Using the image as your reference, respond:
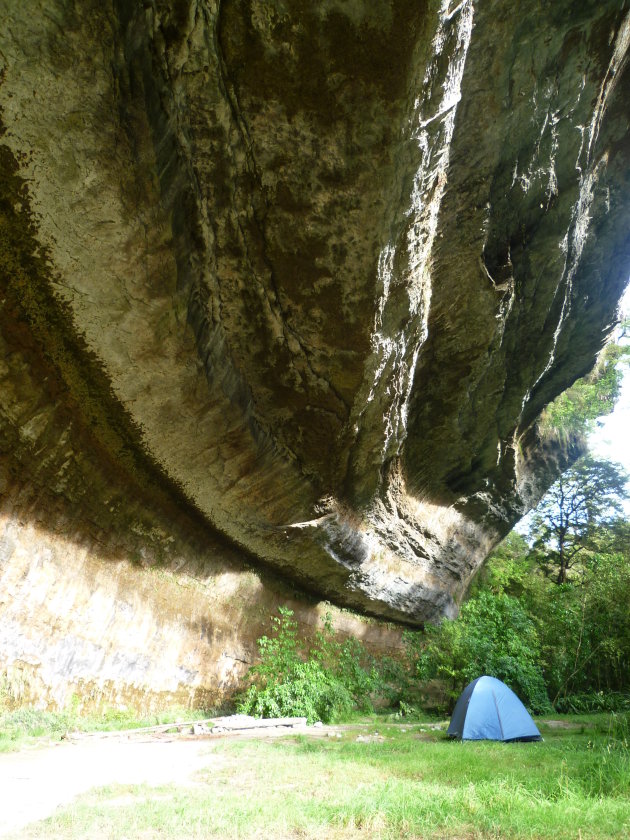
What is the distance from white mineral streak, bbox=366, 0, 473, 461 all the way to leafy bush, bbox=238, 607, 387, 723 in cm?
456

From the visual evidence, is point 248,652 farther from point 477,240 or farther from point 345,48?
point 345,48

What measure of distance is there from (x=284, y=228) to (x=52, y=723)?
6.24 metres

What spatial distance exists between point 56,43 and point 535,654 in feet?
43.6

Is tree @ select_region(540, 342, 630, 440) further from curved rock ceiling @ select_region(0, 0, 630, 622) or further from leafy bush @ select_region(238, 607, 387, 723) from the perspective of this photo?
leafy bush @ select_region(238, 607, 387, 723)

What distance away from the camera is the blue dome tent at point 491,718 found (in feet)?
23.5

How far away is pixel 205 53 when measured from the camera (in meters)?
4.32

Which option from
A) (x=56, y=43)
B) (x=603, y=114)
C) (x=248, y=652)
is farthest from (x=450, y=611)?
(x=56, y=43)

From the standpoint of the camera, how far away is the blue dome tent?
7.17 metres

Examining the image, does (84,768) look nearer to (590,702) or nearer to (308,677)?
(308,677)

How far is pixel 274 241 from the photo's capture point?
18.4 feet

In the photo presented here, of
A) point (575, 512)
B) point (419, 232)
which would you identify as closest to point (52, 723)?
point (419, 232)

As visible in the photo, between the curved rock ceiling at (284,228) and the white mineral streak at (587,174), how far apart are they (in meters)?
0.07

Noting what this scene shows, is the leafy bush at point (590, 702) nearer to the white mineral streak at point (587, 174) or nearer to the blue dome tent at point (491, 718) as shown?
the blue dome tent at point (491, 718)

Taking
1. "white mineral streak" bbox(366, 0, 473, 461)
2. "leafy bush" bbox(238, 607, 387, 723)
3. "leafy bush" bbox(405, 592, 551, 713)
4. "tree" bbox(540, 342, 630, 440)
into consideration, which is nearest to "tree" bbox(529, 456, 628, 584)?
"tree" bbox(540, 342, 630, 440)
